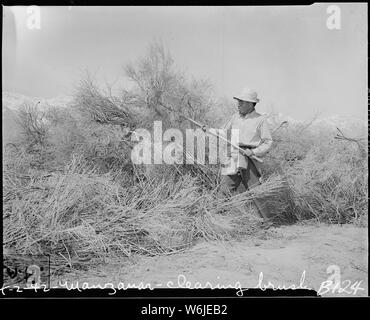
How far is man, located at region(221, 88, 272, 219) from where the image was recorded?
3721mm

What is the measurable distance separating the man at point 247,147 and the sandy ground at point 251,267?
0.37 metres

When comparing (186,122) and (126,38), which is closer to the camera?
(126,38)

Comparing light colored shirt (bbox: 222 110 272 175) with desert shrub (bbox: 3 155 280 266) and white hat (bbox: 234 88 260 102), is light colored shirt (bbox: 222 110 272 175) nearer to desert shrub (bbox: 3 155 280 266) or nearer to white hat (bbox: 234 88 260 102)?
white hat (bbox: 234 88 260 102)

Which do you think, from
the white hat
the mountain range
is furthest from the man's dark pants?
the mountain range

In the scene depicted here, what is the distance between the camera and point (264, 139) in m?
3.78

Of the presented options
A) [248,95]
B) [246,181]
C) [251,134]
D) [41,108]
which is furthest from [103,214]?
[248,95]

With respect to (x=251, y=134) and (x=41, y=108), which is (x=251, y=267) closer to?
(x=251, y=134)

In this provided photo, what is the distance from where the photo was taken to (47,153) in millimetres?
3688

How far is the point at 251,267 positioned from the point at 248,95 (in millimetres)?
1220

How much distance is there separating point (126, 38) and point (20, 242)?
5.23 feet

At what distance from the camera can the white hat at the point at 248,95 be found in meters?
3.66

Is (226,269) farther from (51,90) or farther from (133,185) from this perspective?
(51,90)

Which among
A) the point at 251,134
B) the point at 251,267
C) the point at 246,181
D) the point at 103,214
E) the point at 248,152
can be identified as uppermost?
the point at 251,134
